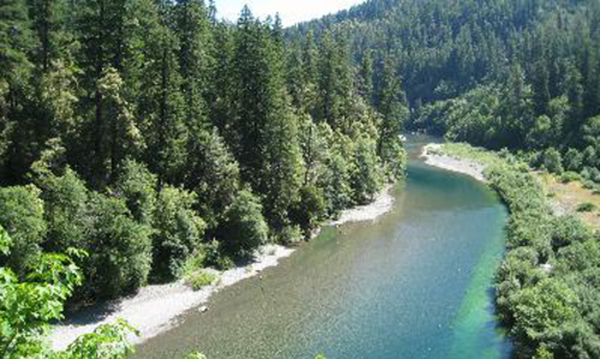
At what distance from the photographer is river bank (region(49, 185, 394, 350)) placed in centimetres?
3509

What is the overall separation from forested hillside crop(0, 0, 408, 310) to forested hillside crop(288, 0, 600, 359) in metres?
21.8

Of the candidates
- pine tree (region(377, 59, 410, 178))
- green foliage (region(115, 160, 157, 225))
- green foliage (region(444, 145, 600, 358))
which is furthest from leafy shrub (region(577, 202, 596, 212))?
green foliage (region(115, 160, 157, 225))

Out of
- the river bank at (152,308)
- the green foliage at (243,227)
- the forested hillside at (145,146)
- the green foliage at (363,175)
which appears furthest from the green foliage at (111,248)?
the green foliage at (363,175)

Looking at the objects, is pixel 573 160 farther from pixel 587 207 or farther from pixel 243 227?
pixel 243 227

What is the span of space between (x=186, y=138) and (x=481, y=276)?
93.1 feet

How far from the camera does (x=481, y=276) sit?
49.2 metres

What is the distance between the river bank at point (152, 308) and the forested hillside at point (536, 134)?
20462 millimetres

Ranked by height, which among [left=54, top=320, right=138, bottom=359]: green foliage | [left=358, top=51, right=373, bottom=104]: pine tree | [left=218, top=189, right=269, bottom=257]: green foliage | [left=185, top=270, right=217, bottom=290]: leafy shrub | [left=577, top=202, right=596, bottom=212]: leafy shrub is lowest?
[left=577, top=202, right=596, bottom=212]: leafy shrub

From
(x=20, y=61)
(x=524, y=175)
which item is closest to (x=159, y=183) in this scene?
(x=20, y=61)

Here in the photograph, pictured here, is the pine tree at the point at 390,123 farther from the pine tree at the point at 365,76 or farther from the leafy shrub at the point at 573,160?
the leafy shrub at the point at 573,160

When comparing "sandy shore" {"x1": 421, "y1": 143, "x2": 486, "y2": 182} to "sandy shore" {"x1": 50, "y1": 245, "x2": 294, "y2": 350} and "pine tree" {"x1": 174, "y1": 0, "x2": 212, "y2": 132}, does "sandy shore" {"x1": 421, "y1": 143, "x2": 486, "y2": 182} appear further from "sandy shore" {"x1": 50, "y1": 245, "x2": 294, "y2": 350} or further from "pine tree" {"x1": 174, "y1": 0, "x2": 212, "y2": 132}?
"sandy shore" {"x1": 50, "y1": 245, "x2": 294, "y2": 350}

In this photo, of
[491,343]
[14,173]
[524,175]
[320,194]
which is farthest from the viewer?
[524,175]

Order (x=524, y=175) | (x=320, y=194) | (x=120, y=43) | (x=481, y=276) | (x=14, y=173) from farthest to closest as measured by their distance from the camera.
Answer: (x=524, y=175) → (x=320, y=194) → (x=481, y=276) → (x=120, y=43) → (x=14, y=173)

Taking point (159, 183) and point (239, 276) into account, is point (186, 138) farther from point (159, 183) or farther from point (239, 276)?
point (239, 276)
